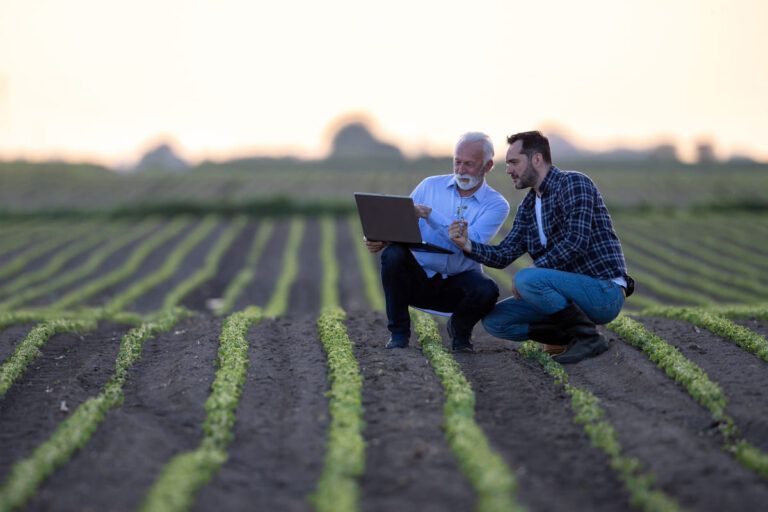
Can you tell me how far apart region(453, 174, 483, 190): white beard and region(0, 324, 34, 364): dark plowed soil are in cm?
454

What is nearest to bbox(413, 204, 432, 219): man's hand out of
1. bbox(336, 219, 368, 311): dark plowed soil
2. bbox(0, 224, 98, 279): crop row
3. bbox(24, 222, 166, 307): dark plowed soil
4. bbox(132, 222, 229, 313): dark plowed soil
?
bbox(336, 219, 368, 311): dark plowed soil

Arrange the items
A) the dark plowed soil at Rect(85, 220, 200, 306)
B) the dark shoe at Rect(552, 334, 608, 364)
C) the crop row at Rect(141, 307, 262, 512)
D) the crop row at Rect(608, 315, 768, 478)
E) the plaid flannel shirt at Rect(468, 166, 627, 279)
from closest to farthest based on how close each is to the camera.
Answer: the crop row at Rect(141, 307, 262, 512) → the crop row at Rect(608, 315, 768, 478) → the plaid flannel shirt at Rect(468, 166, 627, 279) → the dark shoe at Rect(552, 334, 608, 364) → the dark plowed soil at Rect(85, 220, 200, 306)

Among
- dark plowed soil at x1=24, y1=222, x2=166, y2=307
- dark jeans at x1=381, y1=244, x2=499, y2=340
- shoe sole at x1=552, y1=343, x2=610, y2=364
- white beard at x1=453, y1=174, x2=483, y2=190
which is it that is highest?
white beard at x1=453, y1=174, x2=483, y2=190

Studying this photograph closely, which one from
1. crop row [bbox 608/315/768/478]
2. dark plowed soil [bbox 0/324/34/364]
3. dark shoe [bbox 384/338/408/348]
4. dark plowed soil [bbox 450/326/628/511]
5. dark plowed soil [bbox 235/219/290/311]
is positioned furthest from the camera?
dark plowed soil [bbox 235/219/290/311]

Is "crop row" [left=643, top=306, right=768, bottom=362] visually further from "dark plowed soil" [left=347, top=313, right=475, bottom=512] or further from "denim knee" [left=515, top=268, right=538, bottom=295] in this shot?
"dark plowed soil" [left=347, top=313, right=475, bottom=512]

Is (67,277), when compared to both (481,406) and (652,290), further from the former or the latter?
(481,406)

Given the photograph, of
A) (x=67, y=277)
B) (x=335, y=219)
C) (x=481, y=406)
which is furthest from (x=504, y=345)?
(x=335, y=219)

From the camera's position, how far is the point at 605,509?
4.40 meters

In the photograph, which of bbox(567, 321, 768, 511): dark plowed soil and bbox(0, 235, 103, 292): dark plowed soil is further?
bbox(0, 235, 103, 292): dark plowed soil

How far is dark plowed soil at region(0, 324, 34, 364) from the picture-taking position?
8.12 meters

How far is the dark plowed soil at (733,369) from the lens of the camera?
5.59 metres

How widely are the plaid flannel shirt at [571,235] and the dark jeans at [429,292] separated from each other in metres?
0.35

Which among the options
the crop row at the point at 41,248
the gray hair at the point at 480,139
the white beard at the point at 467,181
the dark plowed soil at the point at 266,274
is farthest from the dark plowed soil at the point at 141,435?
the crop row at the point at 41,248

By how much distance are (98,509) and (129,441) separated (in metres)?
1.02
